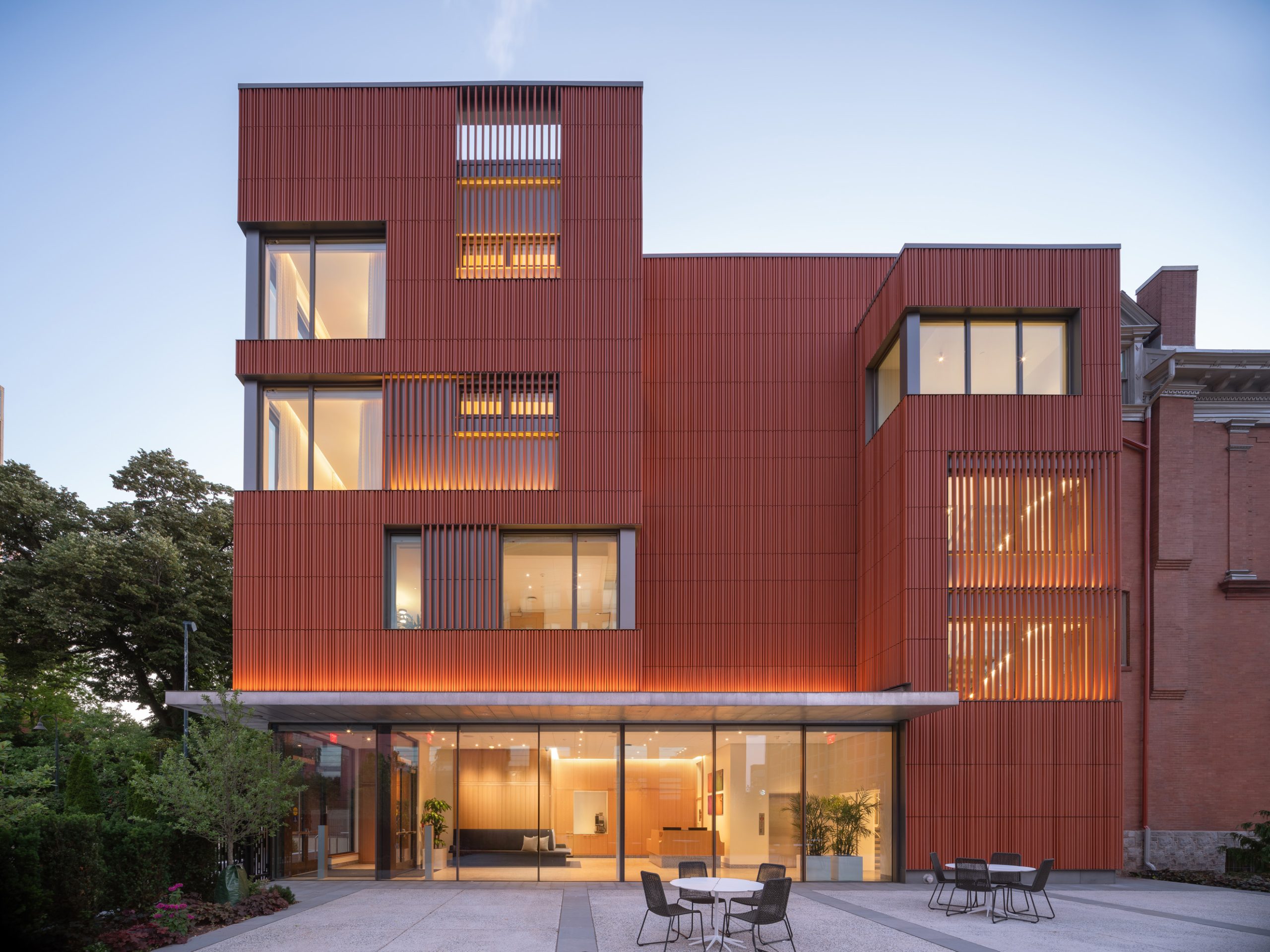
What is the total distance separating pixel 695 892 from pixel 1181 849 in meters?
15.1

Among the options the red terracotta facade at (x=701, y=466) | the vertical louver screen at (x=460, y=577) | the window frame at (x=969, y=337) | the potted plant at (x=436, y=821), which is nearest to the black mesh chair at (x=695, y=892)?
the red terracotta facade at (x=701, y=466)

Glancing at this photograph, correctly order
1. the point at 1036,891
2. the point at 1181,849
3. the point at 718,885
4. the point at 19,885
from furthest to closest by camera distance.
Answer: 1. the point at 1181,849
2. the point at 1036,891
3. the point at 718,885
4. the point at 19,885

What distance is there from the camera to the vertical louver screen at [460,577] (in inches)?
741

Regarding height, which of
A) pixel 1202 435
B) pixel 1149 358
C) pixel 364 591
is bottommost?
pixel 364 591

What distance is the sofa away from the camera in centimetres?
1819

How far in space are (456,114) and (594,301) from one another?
17.2 ft

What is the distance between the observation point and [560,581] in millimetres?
19250

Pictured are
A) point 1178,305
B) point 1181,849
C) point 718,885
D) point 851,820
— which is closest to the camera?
point 718,885

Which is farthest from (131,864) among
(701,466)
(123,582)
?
(123,582)

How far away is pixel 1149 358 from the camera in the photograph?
2311 cm

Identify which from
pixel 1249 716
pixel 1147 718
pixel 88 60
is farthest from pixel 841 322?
pixel 88 60

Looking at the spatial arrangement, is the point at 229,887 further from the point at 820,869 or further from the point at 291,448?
the point at 820,869

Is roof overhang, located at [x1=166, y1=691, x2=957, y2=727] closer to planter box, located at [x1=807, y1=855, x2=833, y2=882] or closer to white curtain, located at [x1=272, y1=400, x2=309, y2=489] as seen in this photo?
planter box, located at [x1=807, y1=855, x2=833, y2=882]

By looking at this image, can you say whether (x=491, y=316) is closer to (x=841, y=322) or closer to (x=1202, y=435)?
(x=841, y=322)
